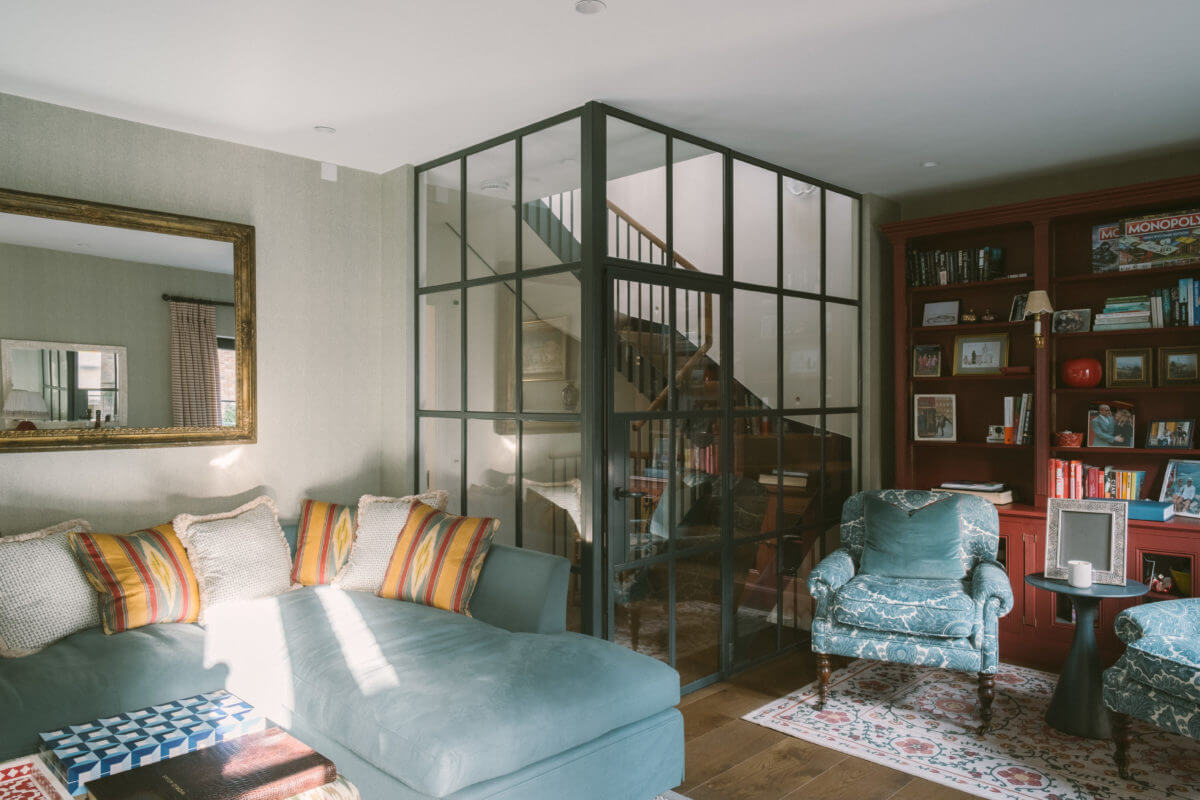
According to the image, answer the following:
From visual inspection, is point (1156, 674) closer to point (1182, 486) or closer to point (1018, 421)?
point (1182, 486)

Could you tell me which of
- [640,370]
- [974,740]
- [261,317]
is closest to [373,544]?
[261,317]

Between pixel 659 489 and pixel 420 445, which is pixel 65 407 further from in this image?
pixel 659 489

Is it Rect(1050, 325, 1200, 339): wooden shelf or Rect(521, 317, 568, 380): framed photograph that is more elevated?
Rect(1050, 325, 1200, 339): wooden shelf


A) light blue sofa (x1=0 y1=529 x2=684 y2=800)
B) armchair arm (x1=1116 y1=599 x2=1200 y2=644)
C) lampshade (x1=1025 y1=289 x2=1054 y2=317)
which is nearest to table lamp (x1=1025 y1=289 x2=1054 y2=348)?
lampshade (x1=1025 y1=289 x2=1054 y2=317)

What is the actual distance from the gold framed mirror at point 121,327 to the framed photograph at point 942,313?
3.75m

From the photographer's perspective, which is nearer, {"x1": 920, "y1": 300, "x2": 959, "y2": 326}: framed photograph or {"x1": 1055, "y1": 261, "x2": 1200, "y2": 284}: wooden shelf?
{"x1": 1055, "y1": 261, "x2": 1200, "y2": 284}: wooden shelf

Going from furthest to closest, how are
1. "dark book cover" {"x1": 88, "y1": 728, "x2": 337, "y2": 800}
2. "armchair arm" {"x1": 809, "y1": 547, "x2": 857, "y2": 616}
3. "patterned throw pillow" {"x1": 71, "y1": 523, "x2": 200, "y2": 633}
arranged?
"armchair arm" {"x1": 809, "y1": 547, "x2": 857, "y2": 616} → "patterned throw pillow" {"x1": 71, "y1": 523, "x2": 200, "y2": 633} → "dark book cover" {"x1": 88, "y1": 728, "x2": 337, "y2": 800}

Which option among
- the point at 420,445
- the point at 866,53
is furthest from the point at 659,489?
the point at 866,53

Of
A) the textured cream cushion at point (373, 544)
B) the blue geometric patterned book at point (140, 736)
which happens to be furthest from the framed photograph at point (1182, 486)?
the blue geometric patterned book at point (140, 736)

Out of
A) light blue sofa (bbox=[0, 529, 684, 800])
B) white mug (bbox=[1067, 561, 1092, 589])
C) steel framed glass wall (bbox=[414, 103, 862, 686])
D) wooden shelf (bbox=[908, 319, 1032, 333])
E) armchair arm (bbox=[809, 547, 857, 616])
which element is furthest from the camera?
wooden shelf (bbox=[908, 319, 1032, 333])

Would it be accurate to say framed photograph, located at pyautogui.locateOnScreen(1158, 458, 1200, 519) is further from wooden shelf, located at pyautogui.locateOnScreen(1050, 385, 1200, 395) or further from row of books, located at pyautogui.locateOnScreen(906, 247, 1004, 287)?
row of books, located at pyautogui.locateOnScreen(906, 247, 1004, 287)

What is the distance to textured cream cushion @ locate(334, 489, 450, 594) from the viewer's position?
3373 mm

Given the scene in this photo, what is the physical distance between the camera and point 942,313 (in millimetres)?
4617

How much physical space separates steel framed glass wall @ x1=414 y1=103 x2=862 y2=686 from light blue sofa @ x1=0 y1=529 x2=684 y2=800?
0.54 metres
